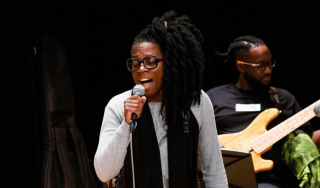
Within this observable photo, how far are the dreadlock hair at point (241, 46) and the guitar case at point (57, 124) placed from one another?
1.55 meters

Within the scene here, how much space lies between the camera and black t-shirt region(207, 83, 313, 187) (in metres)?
2.82

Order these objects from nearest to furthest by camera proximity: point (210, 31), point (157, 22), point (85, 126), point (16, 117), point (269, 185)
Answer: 1. point (157, 22)
2. point (16, 117)
3. point (269, 185)
4. point (85, 126)
5. point (210, 31)

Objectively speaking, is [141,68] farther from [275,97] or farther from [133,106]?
[275,97]

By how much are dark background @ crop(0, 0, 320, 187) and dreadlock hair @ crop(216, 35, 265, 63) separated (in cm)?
20

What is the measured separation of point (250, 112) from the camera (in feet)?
9.59

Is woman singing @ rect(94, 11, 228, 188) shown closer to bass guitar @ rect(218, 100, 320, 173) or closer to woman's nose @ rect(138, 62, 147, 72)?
woman's nose @ rect(138, 62, 147, 72)

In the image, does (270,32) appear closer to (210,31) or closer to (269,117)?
(210,31)

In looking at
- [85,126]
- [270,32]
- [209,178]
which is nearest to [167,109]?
[209,178]

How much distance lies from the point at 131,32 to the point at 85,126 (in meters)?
0.91

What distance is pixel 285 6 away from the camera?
11.0 ft

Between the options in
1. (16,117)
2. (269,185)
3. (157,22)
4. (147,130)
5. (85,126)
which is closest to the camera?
(147,130)

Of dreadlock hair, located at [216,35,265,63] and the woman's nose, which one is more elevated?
dreadlock hair, located at [216,35,265,63]

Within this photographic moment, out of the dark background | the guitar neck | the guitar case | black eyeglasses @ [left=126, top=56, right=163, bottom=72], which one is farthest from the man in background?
black eyeglasses @ [left=126, top=56, right=163, bottom=72]

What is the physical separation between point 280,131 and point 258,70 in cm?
60
